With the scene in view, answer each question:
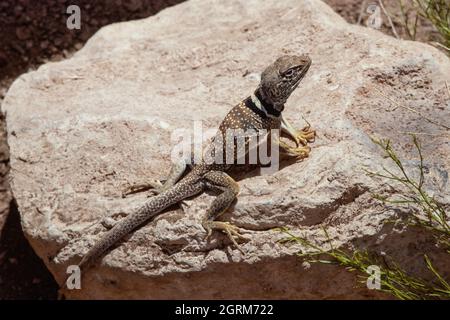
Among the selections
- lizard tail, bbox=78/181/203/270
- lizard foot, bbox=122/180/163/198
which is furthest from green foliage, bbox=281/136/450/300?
lizard foot, bbox=122/180/163/198

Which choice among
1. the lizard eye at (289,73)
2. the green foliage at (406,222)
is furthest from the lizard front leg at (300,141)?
the green foliage at (406,222)

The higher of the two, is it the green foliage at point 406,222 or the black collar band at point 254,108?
the black collar band at point 254,108

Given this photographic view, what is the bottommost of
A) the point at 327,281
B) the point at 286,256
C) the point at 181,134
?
the point at 327,281

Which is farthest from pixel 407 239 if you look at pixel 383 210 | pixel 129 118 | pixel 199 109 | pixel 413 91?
pixel 129 118

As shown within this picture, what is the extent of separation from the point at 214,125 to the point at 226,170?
44 centimetres

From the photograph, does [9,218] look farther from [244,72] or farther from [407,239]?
[407,239]

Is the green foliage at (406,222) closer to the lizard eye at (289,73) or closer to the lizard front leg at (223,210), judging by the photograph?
the lizard front leg at (223,210)

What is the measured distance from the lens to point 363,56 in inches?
185

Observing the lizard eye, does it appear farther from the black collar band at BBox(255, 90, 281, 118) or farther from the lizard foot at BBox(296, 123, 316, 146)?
the lizard foot at BBox(296, 123, 316, 146)

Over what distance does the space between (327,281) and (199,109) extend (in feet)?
5.37

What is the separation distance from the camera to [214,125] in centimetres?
468

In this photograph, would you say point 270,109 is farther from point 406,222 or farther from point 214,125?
point 406,222

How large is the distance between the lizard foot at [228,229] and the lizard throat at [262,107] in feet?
2.90

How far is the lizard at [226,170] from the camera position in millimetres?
4059
